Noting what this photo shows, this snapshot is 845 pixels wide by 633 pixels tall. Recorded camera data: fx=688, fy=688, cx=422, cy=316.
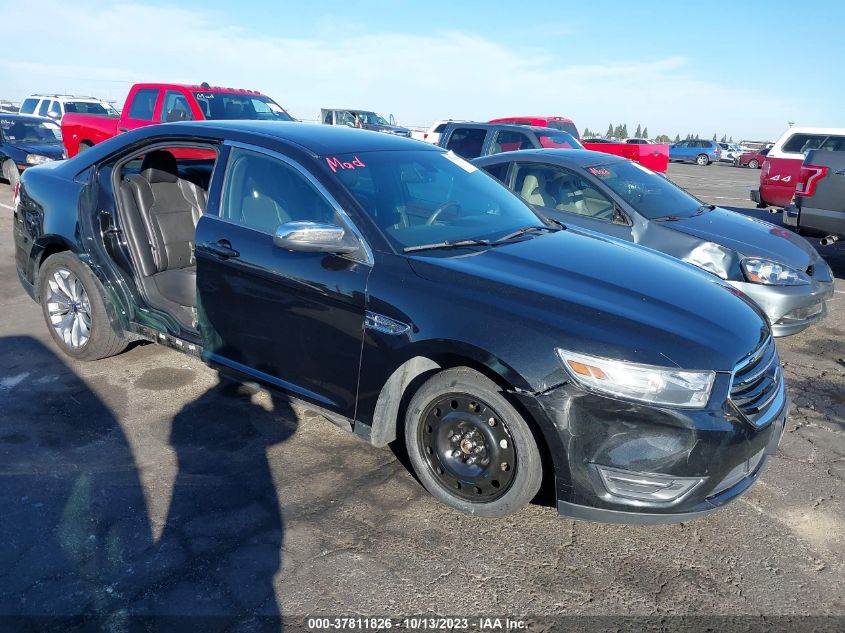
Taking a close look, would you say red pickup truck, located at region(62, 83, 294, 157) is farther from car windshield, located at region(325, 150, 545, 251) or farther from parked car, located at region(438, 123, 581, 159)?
car windshield, located at region(325, 150, 545, 251)

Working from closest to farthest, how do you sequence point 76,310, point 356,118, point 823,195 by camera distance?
point 76,310, point 823,195, point 356,118

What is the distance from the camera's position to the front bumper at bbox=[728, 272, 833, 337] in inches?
210

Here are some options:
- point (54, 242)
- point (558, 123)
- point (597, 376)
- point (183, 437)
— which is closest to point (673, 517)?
point (597, 376)

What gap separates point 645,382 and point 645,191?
3.99 meters

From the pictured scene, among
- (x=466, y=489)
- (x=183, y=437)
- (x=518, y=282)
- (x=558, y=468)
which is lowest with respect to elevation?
(x=183, y=437)

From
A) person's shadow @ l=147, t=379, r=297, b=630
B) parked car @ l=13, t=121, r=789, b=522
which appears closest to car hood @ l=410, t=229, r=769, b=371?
parked car @ l=13, t=121, r=789, b=522

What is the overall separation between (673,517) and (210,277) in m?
2.67

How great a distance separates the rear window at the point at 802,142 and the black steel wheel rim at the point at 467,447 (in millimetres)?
14789

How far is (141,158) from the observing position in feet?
15.6

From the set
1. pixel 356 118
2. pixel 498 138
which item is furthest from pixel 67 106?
pixel 498 138

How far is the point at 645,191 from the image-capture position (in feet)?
20.7

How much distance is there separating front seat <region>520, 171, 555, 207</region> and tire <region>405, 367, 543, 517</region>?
12.0ft

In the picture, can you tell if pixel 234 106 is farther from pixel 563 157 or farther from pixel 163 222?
pixel 163 222

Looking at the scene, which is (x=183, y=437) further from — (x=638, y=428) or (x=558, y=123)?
(x=558, y=123)
